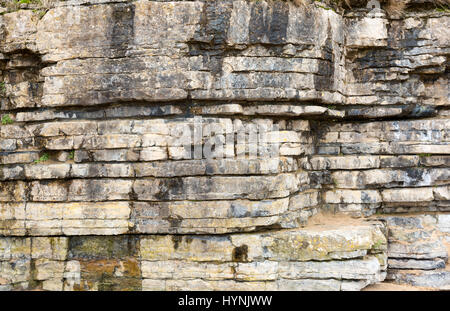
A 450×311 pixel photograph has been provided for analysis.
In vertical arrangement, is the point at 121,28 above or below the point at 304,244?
above

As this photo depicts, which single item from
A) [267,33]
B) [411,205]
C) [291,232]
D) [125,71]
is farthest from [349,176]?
[125,71]

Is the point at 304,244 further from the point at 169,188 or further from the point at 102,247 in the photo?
the point at 102,247

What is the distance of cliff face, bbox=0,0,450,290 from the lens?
8461mm

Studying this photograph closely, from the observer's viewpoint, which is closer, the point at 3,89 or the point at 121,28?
the point at 121,28

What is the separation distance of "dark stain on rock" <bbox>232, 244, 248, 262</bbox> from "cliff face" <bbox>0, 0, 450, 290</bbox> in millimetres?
27

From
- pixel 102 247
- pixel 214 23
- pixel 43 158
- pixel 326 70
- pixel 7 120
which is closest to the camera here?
pixel 214 23

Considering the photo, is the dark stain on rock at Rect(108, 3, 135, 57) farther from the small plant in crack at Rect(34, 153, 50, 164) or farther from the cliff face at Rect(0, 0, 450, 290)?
the small plant in crack at Rect(34, 153, 50, 164)

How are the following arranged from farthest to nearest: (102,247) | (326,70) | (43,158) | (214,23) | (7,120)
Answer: (7,120) → (326,70) → (43,158) → (102,247) → (214,23)

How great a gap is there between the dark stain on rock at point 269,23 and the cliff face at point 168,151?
0.02 meters

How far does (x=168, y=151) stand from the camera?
8547 millimetres

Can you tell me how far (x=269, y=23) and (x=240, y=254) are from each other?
4405 mm

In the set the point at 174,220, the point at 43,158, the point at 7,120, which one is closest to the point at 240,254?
the point at 174,220

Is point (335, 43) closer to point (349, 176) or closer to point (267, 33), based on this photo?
point (267, 33)

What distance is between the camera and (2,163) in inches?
355
